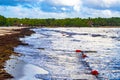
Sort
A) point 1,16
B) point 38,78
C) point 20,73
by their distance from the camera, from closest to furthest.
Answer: point 38,78
point 20,73
point 1,16

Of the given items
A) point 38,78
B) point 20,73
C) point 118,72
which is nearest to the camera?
point 38,78

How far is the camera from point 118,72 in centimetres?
2386

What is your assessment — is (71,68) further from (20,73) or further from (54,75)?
(20,73)

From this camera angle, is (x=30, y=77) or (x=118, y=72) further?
(x=118, y=72)

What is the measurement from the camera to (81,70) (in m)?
24.2

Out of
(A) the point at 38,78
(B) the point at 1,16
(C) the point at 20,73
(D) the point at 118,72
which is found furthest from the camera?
(B) the point at 1,16

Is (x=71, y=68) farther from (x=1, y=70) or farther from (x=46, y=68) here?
(x=1, y=70)

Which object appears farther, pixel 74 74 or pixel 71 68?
pixel 71 68

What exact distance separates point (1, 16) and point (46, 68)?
550 ft

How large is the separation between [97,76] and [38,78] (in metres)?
4.35

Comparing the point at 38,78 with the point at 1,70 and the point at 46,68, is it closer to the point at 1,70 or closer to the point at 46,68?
the point at 1,70

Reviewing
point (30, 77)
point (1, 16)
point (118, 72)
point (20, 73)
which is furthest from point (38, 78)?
point (1, 16)

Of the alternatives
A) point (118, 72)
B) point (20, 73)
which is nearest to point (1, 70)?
point (20, 73)

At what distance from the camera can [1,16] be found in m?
188
